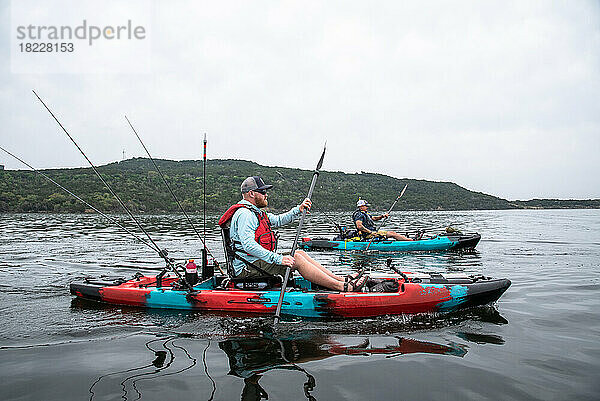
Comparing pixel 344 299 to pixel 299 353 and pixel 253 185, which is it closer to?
pixel 299 353

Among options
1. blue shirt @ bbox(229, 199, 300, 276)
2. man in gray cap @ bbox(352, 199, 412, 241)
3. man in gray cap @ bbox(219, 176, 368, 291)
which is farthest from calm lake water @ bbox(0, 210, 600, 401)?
man in gray cap @ bbox(352, 199, 412, 241)

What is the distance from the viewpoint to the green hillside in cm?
5147

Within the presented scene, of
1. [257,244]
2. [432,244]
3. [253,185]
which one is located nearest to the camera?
[257,244]

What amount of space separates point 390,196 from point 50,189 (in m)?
55.1

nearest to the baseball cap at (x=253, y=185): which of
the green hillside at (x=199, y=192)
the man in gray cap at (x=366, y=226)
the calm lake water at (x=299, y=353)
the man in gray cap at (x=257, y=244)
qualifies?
the man in gray cap at (x=257, y=244)

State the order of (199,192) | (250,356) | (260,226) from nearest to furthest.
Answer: (250,356) < (260,226) < (199,192)

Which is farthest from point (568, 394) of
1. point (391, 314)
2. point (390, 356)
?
point (391, 314)

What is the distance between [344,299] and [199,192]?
61621 millimetres

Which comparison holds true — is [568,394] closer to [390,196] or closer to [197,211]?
[197,211]

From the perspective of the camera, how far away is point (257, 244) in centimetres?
654

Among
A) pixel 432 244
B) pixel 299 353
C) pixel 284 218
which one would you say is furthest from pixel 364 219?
pixel 299 353

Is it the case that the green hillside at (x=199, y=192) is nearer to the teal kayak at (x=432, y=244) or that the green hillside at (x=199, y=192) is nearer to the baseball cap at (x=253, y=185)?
the teal kayak at (x=432, y=244)

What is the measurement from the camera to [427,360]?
498cm

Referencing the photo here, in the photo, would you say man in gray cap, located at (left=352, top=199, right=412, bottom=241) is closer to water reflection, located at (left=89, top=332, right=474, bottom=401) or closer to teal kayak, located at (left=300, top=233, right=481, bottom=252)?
teal kayak, located at (left=300, top=233, right=481, bottom=252)
